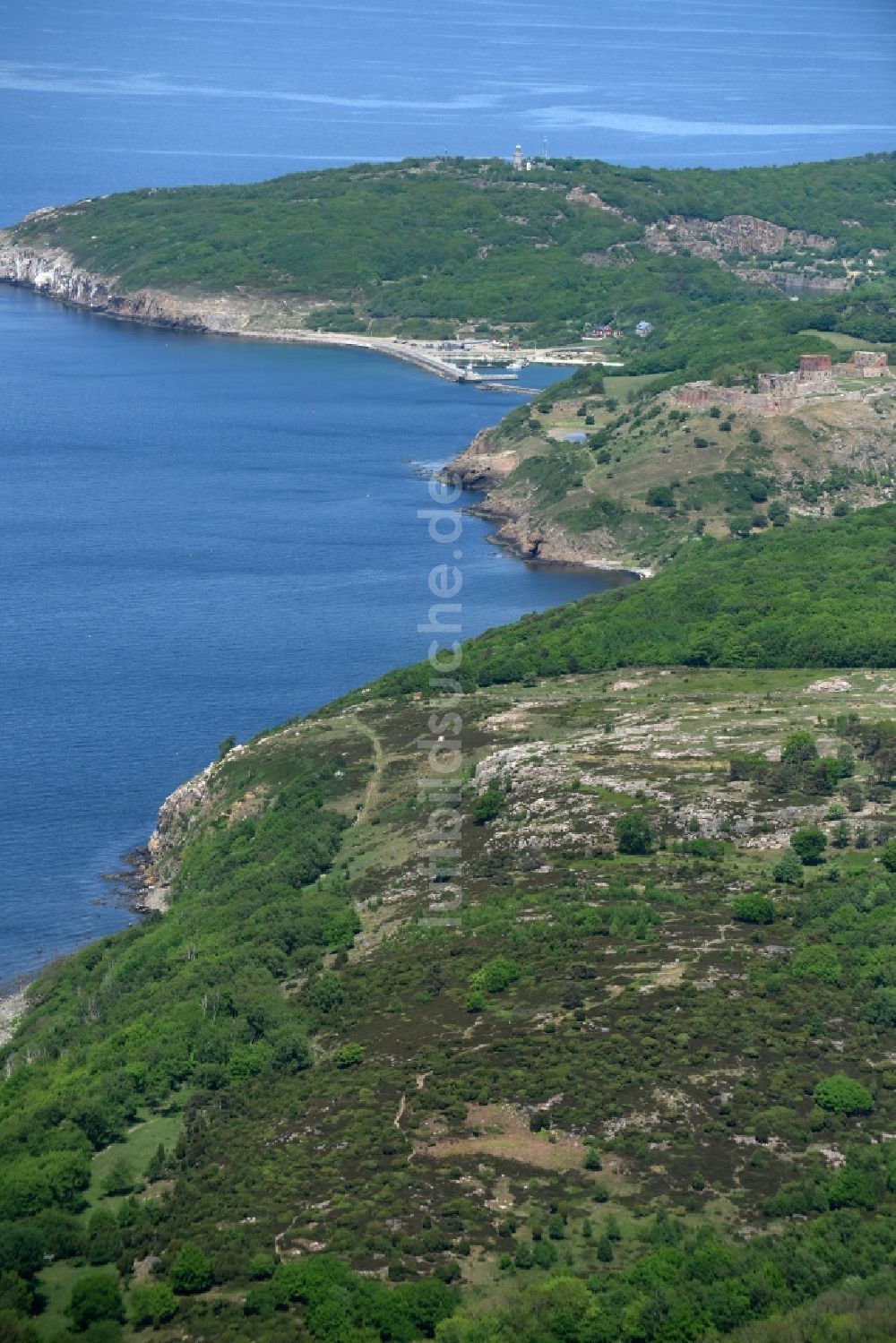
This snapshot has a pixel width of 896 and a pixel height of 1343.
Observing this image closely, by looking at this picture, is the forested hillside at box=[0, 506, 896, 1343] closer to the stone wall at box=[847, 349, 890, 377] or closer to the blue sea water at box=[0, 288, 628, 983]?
the blue sea water at box=[0, 288, 628, 983]

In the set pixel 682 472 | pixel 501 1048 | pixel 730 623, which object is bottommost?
pixel 501 1048

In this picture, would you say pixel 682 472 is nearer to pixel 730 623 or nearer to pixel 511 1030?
pixel 730 623

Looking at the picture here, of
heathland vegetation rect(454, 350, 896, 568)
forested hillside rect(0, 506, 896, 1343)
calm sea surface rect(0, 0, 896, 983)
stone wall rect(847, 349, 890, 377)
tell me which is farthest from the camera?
stone wall rect(847, 349, 890, 377)

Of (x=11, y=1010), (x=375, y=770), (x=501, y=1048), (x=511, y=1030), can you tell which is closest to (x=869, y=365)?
(x=375, y=770)

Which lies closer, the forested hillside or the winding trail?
the forested hillside

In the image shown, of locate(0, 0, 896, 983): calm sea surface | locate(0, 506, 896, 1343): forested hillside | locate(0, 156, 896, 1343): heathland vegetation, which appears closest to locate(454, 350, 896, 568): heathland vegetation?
locate(0, 0, 896, 983): calm sea surface

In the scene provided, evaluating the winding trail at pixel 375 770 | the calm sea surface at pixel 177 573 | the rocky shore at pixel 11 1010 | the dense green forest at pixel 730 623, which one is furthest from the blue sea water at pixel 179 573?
the dense green forest at pixel 730 623

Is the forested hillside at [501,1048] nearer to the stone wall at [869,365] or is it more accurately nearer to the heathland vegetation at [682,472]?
the heathland vegetation at [682,472]

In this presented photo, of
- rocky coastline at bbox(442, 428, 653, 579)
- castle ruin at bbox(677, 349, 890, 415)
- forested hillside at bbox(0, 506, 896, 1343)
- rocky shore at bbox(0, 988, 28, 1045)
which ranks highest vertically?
castle ruin at bbox(677, 349, 890, 415)
